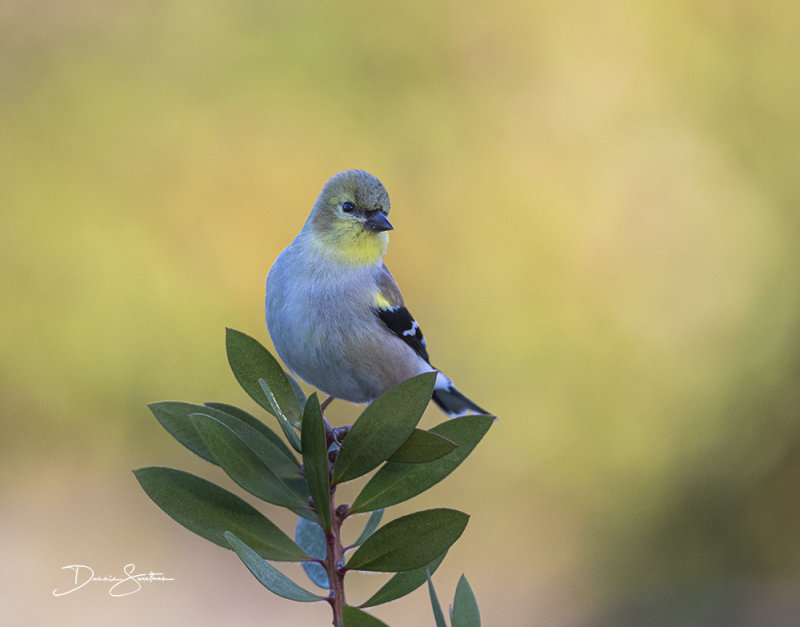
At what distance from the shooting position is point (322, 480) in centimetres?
88

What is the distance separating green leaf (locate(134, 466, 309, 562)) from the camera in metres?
0.91

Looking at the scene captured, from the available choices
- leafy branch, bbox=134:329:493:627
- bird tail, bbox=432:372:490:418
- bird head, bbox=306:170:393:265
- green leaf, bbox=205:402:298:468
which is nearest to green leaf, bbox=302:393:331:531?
leafy branch, bbox=134:329:493:627

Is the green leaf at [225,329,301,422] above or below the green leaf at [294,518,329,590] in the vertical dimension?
above

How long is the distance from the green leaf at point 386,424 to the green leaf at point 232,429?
0.12 m

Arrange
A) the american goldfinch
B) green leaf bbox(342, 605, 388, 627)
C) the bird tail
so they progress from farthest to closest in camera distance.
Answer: the bird tail < the american goldfinch < green leaf bbox(342, 605, 388, 627)


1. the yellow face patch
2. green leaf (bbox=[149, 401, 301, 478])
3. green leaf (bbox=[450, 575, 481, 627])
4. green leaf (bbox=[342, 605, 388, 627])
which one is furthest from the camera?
the yellow face patch

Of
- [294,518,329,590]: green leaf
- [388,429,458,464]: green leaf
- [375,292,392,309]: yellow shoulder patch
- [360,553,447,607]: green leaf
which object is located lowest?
[360,553,447,607]: green leaf

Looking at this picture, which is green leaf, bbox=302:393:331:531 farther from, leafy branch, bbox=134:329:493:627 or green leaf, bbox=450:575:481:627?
green leaf, bbox=450:575:481:627

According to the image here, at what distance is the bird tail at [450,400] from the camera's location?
2432 mm

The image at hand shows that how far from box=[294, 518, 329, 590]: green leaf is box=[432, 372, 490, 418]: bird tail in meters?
1.34

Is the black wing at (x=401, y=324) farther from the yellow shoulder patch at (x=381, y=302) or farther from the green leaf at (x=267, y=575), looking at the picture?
the green leaf at (x=267, y=575)

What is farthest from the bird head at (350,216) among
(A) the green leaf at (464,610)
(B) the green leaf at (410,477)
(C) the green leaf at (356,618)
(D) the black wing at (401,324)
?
(C) the green leaf at (356,618)

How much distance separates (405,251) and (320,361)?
135 inches

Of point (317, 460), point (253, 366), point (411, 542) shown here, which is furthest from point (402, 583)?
point (253, 366)
